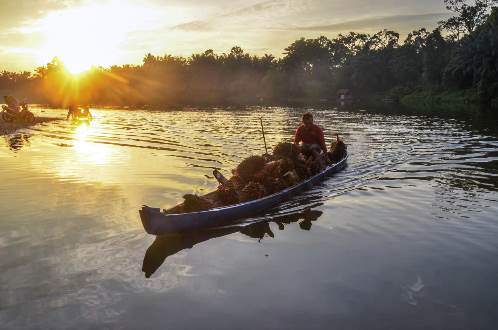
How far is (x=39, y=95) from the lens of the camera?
135 metres

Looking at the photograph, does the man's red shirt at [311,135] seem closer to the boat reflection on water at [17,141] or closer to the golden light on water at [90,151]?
the golden light on water at [90,151]

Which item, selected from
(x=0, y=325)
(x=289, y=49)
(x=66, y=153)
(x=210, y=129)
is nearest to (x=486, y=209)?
(x=0, y=325)

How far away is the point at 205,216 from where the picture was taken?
34.4 ft

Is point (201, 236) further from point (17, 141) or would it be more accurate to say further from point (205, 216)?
point (17, 141)

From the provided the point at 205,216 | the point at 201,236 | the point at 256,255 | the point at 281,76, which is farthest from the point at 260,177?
the point at 281,76

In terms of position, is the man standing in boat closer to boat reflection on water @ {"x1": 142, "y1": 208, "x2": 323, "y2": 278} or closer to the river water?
the river water

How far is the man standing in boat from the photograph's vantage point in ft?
56.5

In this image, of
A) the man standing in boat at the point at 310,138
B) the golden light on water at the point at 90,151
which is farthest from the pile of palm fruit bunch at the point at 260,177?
the golden light on water at the point at 90,151

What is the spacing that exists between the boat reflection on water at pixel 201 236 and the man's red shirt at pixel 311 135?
218 inches

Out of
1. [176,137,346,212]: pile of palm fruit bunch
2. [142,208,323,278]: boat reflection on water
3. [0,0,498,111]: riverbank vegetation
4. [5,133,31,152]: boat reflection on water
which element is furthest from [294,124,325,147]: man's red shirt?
[0,0,498,111]: riverbank vegetation

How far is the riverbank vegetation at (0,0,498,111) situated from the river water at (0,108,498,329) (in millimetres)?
67962

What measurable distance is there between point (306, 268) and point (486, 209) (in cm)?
685

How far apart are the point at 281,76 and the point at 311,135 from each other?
109161 millimetres

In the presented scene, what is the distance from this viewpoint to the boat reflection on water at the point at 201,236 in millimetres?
9148
